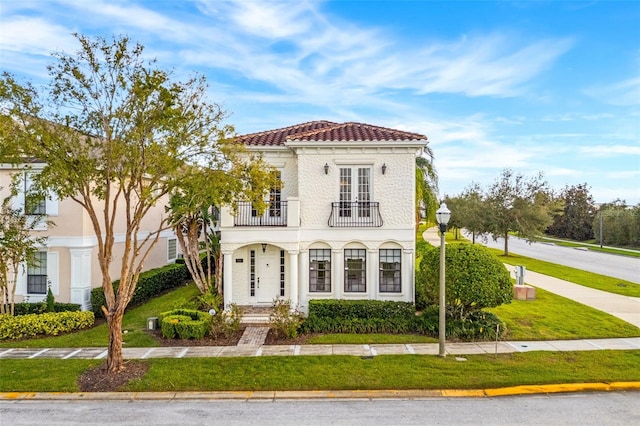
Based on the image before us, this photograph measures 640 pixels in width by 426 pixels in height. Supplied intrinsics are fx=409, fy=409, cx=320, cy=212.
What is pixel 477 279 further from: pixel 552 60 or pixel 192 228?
pixel 192 228

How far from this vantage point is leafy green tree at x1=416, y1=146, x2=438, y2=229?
2183 cm

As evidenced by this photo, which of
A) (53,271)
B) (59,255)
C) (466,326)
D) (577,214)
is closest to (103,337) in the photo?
(53,271)

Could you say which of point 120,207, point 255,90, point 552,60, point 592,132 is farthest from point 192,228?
point 592,132

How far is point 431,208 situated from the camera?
22.2 meters

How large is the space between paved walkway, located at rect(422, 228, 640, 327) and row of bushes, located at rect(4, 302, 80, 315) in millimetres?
20674

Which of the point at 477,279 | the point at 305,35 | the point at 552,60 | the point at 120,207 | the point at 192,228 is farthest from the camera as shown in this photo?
the point at 120,207

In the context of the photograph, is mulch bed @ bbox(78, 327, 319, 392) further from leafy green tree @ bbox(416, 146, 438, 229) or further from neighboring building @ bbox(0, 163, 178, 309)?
leafy green tree @ bbox(416, 146, 438, 229)

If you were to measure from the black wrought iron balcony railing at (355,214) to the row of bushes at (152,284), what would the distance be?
928 cm

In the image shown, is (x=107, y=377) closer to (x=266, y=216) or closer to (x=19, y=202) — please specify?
(x=266, y=216)

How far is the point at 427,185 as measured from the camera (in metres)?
22.6

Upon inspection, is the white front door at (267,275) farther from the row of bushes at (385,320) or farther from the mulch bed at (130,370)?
the mulch bed at (130,370)

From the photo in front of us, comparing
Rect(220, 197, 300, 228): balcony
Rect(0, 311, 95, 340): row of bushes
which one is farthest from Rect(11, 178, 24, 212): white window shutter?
Rect(220, 197, 300, 228): balcony

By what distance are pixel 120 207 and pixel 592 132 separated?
22685 mm

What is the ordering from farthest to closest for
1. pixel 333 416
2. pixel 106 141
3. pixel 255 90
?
pixel 255 90 < pixel 106 141 < pixel 333 416
